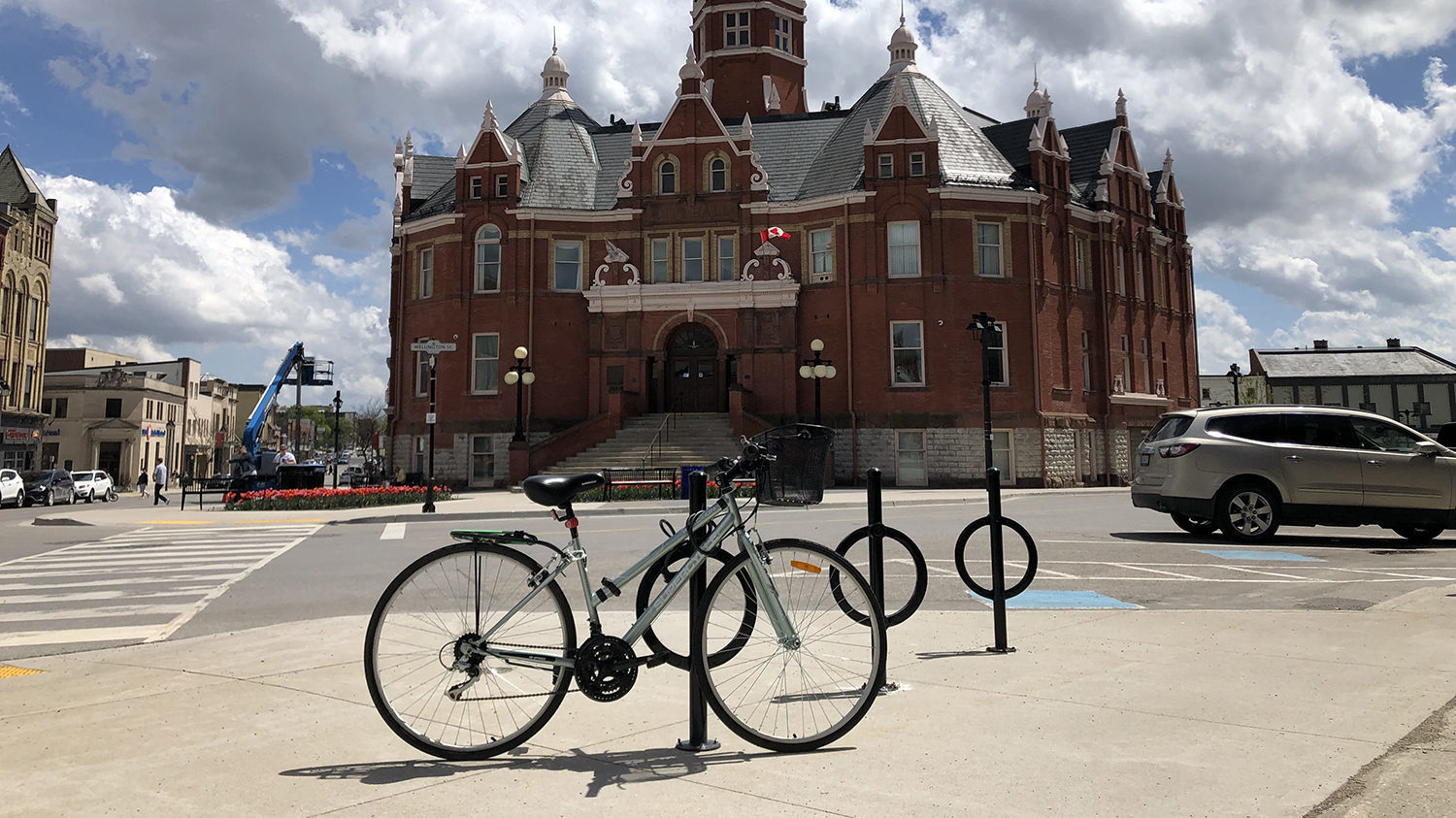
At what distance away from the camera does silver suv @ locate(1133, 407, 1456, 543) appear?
13461 mm

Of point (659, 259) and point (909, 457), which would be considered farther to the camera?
point (659, 259)

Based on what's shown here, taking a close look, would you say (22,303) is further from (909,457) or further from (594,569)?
(594,569)

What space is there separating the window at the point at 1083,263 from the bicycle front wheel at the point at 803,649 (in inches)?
1458

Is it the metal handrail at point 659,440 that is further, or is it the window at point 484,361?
the window at point 484,361

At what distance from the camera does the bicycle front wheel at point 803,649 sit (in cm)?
456

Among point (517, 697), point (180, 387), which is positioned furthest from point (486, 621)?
point (180, 387)

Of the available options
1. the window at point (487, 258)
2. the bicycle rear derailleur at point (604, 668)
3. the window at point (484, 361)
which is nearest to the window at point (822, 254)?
the window at point (487, 258)

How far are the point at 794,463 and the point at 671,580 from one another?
56.1 inches

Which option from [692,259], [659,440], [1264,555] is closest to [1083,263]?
[692,259]

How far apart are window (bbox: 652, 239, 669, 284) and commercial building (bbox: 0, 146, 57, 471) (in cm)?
4215

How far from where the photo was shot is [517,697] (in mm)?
4461

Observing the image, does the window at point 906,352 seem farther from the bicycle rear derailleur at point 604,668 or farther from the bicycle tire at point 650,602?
the bicycle rear derailleur at point 604,668

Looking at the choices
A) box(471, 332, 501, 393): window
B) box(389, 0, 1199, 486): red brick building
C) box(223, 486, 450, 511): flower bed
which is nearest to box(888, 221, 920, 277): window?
box(389, 0, 1199, 486): red brick building

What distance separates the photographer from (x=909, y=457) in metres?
35.2
